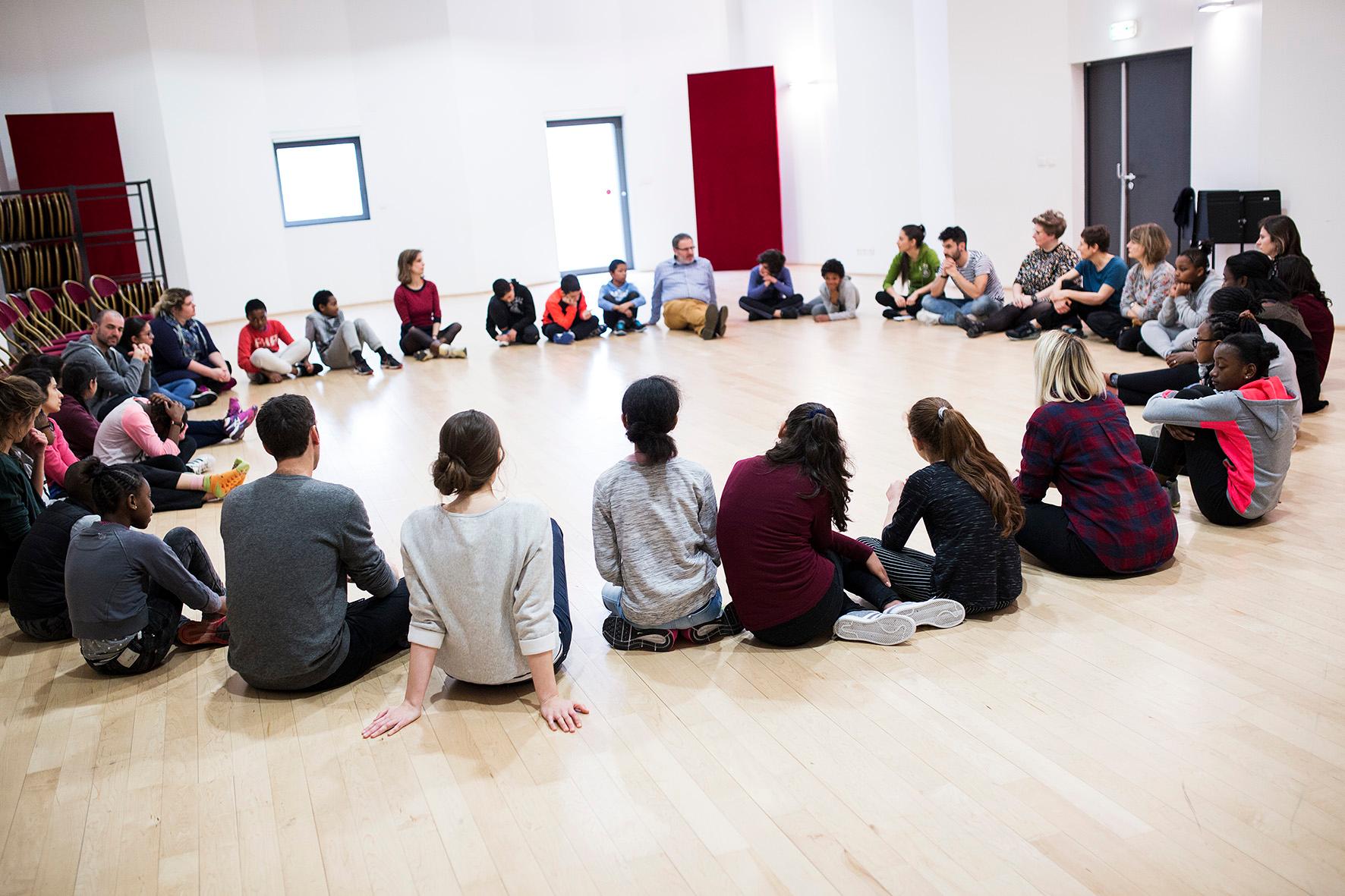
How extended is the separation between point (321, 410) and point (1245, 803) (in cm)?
701

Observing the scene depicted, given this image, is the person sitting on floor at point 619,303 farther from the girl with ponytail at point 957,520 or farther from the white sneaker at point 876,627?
the white sneaker at point 876,627

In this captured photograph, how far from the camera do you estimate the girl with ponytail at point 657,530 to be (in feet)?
11.5

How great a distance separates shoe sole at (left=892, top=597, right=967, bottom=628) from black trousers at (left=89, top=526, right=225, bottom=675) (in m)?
2.49

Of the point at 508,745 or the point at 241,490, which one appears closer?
the point at 508,745

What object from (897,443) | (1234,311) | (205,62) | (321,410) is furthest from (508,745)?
(205,62)

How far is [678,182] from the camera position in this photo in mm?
16219

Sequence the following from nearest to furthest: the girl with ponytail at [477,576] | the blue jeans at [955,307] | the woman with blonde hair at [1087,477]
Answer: the girl with ponytail at [477,576] < the woman with blonde hair at [1087,477] < the blue jeans at [955,307]

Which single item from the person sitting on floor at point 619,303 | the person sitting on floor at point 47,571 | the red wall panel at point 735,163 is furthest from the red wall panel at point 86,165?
the person sitting on floor at point 47,571

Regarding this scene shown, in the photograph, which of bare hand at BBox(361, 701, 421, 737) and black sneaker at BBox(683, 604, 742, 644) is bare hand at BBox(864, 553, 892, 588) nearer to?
black sneaker at BBox(683, 604, 742, 644)

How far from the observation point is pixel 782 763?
2.98 metres

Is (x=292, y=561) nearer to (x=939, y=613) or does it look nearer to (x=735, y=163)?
(x=939, y=613)

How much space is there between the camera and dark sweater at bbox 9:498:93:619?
390 centimetres

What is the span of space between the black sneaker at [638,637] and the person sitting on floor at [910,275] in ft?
23.4

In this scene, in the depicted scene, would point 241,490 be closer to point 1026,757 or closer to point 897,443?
point 1026,757
